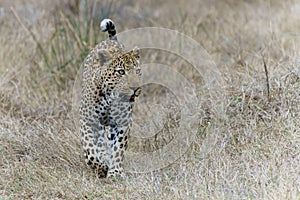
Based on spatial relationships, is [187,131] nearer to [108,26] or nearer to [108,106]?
[108,106]

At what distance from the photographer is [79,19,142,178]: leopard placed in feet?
18.6

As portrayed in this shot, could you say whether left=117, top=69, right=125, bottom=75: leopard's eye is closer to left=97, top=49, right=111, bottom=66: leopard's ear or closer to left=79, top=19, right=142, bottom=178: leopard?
left=79, top=19, right=142, bottom=178: leopard

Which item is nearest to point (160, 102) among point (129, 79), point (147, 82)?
point (147, 82)

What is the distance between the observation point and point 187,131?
6.51 metres

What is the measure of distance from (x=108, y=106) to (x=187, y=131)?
0.97 metres

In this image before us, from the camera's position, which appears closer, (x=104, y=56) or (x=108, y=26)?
(x=104, y=56)

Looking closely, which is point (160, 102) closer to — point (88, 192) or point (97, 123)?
point (97, 123)

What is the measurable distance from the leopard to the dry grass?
204 mm

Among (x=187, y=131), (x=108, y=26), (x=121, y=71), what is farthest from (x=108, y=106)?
(x=187, y=131)

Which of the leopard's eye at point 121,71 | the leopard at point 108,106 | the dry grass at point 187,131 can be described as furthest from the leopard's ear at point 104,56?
the dry grass at point 187,131

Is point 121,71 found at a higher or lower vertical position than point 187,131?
higher

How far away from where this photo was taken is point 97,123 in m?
6.04

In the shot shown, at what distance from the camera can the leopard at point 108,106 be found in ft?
18.6

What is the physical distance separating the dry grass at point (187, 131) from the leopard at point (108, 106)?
0.20 meters
